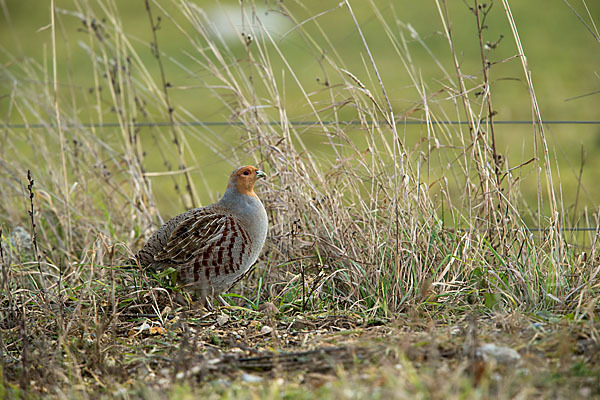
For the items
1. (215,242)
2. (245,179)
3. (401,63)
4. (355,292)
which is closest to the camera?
(355,292)

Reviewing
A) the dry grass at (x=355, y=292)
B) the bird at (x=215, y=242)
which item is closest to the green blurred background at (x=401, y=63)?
the dry grass at (x=355, y=292)

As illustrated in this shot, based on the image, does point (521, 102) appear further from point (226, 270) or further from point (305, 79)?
point (226, 270)

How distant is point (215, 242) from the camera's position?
3641mm

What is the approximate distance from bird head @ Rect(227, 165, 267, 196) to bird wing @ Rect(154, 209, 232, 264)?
0.18 metres

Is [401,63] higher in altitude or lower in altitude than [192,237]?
higher

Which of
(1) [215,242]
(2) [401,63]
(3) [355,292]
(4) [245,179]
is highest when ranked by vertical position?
(2) [401,63]

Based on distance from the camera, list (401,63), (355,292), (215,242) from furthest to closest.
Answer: (401,63), (215,242), (355,292)

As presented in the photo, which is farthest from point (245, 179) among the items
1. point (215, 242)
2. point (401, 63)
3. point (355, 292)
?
point (401, 63)

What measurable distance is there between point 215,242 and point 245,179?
41 cm

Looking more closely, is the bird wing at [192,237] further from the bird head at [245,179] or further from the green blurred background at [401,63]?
the green blurred background at [401,63]

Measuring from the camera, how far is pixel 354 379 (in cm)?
233

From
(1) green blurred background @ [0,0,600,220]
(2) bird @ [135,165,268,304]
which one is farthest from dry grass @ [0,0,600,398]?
(1) green blurred background @ [0,0,600,220]

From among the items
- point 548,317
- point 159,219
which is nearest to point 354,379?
point 548,317

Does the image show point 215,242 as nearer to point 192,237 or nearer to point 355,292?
point 192,237
